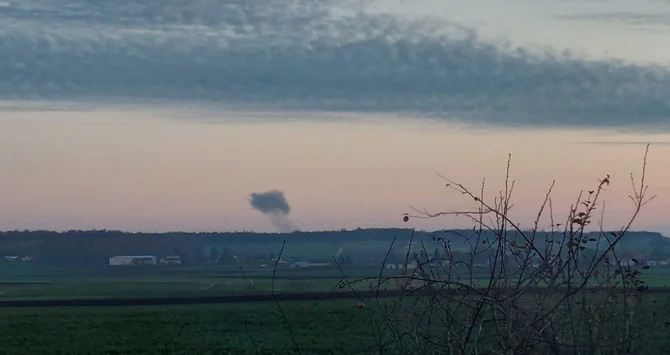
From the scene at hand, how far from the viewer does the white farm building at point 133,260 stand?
5359 inches

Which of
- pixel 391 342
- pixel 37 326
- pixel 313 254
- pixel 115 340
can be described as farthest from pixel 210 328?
pixel 313 254

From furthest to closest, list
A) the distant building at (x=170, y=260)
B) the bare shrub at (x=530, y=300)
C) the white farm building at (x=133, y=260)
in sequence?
the white farm building at (x=133, y=260) < the distant building at (x=170, y=260) < the bare shrub at (x=530, y=300)

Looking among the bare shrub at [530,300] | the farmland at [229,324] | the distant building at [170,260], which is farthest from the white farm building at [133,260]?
the bare shrub at [530,300]

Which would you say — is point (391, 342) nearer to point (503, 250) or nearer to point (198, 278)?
point (503, 250)

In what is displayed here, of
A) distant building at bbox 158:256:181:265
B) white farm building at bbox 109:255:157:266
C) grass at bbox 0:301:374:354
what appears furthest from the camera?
white farm building at bbox 109:255:157:266

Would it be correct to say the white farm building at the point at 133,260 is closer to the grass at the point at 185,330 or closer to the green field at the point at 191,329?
the green field at the point at 191,329

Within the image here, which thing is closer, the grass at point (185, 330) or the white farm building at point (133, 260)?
the grass at point (185, 330)

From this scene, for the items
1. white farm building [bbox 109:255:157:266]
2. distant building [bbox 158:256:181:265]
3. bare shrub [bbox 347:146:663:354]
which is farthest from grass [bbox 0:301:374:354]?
white farm building [bbox 109:255:157:266]

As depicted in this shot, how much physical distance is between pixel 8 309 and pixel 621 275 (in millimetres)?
47664

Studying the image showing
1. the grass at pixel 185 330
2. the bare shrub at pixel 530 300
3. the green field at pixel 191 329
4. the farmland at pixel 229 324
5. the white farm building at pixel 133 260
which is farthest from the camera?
the white farm building at pixel 133 260

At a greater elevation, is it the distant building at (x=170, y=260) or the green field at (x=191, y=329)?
the distant building at (x=170, y=260)

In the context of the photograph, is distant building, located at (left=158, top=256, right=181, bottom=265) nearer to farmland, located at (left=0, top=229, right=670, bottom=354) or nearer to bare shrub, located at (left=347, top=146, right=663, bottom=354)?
farmland, located at (left=0, top=229, right=670, bottom=354)

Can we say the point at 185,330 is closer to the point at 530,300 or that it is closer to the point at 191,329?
the point at 191,329

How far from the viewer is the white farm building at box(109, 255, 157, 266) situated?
136m
